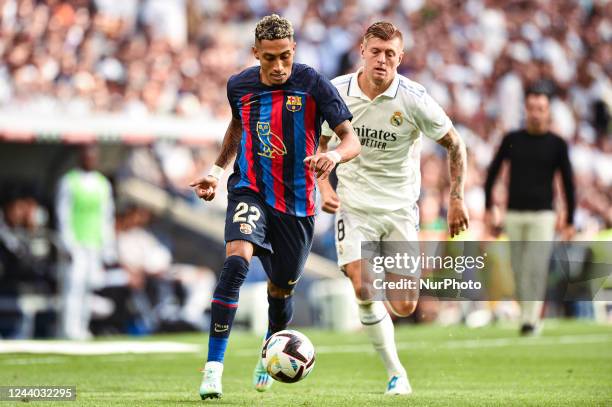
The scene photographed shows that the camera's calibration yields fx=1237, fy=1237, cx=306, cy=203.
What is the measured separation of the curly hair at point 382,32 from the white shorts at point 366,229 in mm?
1364

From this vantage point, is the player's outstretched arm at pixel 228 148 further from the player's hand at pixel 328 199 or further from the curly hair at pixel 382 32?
the curly hair at pixel 382 32

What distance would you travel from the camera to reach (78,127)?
16.3 meters

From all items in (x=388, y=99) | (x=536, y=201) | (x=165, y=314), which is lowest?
(x=165, y=314)

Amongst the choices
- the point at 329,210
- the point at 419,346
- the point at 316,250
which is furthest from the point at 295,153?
the point at 316,250

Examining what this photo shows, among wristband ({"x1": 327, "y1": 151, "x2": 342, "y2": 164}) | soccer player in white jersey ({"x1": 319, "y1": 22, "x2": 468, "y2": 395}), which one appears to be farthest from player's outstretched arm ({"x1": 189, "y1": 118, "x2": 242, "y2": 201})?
wristband ({"x1": 327, "y1": 151, "x2": 342, "y2": 164})

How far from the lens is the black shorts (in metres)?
7.77

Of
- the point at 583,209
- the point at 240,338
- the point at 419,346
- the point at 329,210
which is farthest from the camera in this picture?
the point at 583,209

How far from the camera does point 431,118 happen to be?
866 centimetres

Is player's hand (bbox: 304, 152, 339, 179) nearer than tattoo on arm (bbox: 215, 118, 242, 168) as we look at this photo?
Yes

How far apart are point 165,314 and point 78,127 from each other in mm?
3082

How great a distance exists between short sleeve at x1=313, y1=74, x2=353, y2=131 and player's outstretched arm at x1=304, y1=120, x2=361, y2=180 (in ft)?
0.13

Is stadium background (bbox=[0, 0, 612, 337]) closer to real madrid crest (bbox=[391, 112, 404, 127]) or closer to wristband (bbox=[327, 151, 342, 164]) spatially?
real madrid crest (bbox=[391, 112, 404, 127])

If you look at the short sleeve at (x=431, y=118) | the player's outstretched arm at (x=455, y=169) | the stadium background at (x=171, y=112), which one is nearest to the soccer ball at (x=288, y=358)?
the player's outstretched arm at (x=455, y=169)

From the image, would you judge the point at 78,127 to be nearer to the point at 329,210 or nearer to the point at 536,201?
the point at 536,201
